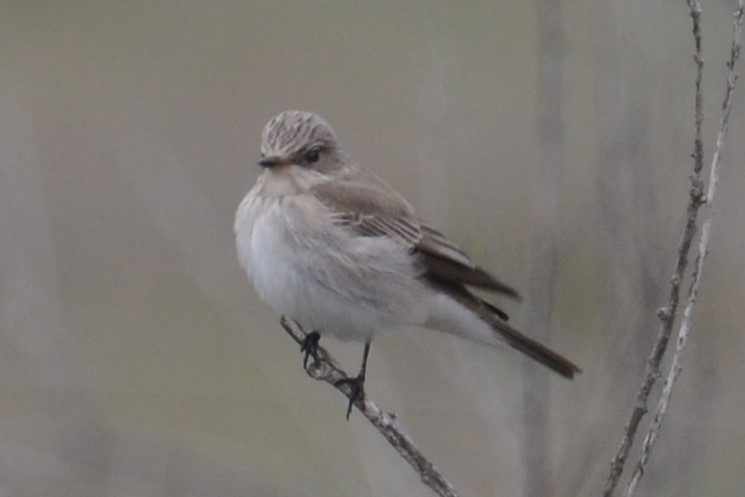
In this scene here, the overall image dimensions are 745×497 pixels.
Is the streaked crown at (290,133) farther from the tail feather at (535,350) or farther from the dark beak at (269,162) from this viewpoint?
the tail feather at (535,350)

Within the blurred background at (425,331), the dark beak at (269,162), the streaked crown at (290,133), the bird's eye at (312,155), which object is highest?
the streaked crown at (290,133)

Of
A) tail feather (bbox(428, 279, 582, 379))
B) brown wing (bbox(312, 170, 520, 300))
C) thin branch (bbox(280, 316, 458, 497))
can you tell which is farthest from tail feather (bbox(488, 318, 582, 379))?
thin branch (bbox(280, 316, 458, 497))

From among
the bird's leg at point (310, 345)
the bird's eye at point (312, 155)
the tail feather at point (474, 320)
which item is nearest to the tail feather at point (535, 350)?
the tail feather at point (474, 320)

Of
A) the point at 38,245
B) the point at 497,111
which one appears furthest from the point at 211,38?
the point at 38,245

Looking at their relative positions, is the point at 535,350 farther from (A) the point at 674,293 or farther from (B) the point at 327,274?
(A) the point at 674,293

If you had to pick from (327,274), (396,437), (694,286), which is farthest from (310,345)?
(694,286)

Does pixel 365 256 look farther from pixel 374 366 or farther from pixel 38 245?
pixel 38 245
